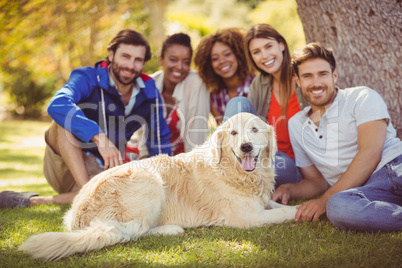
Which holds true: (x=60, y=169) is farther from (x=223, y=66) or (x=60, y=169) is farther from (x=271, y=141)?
(x=223, y=66)

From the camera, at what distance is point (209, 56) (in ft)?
19.1

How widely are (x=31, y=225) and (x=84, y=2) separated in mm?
11739

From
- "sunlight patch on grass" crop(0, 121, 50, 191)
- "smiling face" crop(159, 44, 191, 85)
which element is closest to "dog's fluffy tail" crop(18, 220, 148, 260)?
"smiling face" crop(159, 44, 191, 85)

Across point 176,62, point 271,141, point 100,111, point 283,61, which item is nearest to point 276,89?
point 283,61

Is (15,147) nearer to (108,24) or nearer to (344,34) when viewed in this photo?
(108,24)

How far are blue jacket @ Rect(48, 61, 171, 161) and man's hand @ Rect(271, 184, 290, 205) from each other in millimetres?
1907

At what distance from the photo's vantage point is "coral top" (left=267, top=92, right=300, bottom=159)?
4.53 metres

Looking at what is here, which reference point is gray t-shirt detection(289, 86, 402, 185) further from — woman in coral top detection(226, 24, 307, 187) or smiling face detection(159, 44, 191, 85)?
smiling face detection(159, 44, 191, 85)

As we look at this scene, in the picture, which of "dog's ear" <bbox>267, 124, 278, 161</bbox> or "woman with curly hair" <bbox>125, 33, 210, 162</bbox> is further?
"woman with curly hair" <bbox>125, 33, 210, 162</bbox>

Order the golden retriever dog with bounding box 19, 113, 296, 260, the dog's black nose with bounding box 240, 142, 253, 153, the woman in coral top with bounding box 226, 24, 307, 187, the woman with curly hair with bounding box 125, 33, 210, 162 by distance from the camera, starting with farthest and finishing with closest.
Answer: the woman with curly hair with bounding box 125, 33, 210, 162
the woman in coral top with bounding box 226, 24, 307, 187
the dog's black nose with bounding box 240, 142, 253, 153
the golden retriever dog with bounding box 19, 113, 296, 260

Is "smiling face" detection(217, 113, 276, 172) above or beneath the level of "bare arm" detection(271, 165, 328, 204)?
above

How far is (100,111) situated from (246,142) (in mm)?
2229

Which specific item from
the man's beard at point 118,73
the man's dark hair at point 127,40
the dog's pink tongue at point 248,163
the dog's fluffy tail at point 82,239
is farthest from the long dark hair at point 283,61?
the dog's fluffy tail at point 82,239

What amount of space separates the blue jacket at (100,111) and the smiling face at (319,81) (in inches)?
89.9
